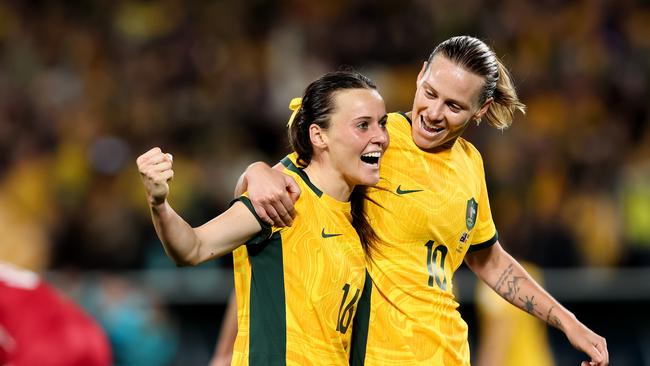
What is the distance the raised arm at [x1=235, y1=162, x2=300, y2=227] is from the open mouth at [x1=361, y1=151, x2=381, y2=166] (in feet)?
0.88

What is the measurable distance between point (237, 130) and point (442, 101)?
6.67 metres

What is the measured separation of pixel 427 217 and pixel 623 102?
272 inches

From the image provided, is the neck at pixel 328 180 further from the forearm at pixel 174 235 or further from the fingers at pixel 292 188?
the forearm at pixel 174 235

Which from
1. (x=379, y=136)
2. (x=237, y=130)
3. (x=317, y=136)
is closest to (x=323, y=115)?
(x=317, y=136)

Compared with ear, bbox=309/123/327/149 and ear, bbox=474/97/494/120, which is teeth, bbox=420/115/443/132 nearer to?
ear, bbox=474/97/494/120

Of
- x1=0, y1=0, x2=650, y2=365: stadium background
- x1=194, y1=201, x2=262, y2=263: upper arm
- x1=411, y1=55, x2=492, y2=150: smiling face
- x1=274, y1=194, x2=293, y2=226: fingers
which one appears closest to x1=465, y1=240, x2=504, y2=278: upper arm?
x1=411, y1=55, x2=492, y2=150: smiling face

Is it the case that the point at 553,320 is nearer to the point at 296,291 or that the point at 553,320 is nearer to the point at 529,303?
the point at 529,303

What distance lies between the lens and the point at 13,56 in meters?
12.3

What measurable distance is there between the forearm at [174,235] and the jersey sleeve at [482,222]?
51.8 inches

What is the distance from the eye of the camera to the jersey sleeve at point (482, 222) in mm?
4527

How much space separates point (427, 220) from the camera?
13.9 feet

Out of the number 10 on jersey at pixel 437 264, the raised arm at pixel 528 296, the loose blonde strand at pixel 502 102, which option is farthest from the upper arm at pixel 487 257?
the loose blonde strand at pixel 502 102

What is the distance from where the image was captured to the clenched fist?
347 cm

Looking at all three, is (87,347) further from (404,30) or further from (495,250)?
(404,30)
